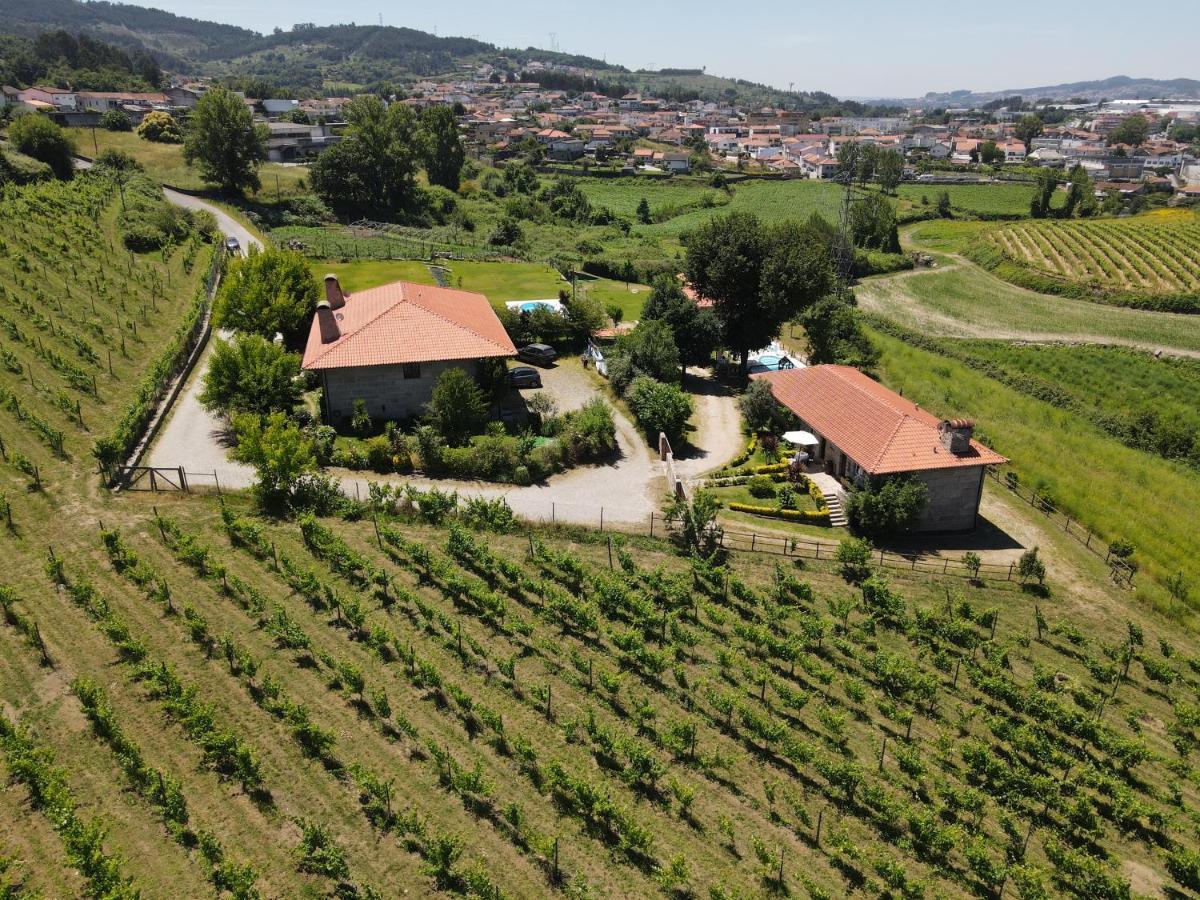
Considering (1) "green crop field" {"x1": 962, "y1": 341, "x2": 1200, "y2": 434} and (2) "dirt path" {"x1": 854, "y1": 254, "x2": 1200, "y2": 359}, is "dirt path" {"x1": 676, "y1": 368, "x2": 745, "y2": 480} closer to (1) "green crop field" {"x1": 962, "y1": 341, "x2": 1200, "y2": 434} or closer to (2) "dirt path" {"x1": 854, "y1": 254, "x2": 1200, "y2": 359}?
(1) "green crop field" {"x1": 962, "y1": 341, "x2": 1200, "y2": 434}

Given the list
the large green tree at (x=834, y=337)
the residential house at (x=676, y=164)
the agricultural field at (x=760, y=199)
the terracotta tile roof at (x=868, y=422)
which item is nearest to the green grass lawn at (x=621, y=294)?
the large green tree at (x=834, y=337)

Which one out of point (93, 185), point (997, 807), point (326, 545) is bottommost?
point (997, 807)

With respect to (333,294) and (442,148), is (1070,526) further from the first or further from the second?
(442,148)

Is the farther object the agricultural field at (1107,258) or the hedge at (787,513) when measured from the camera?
the agricultural field at (1107,258)

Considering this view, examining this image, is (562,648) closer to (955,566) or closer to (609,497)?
(609,497)

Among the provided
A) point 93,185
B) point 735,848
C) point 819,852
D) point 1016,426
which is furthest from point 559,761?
point 93,185

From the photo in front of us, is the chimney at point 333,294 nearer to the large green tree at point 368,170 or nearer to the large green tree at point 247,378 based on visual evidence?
the large green tree at point 247,378

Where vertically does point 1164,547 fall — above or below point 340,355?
below
